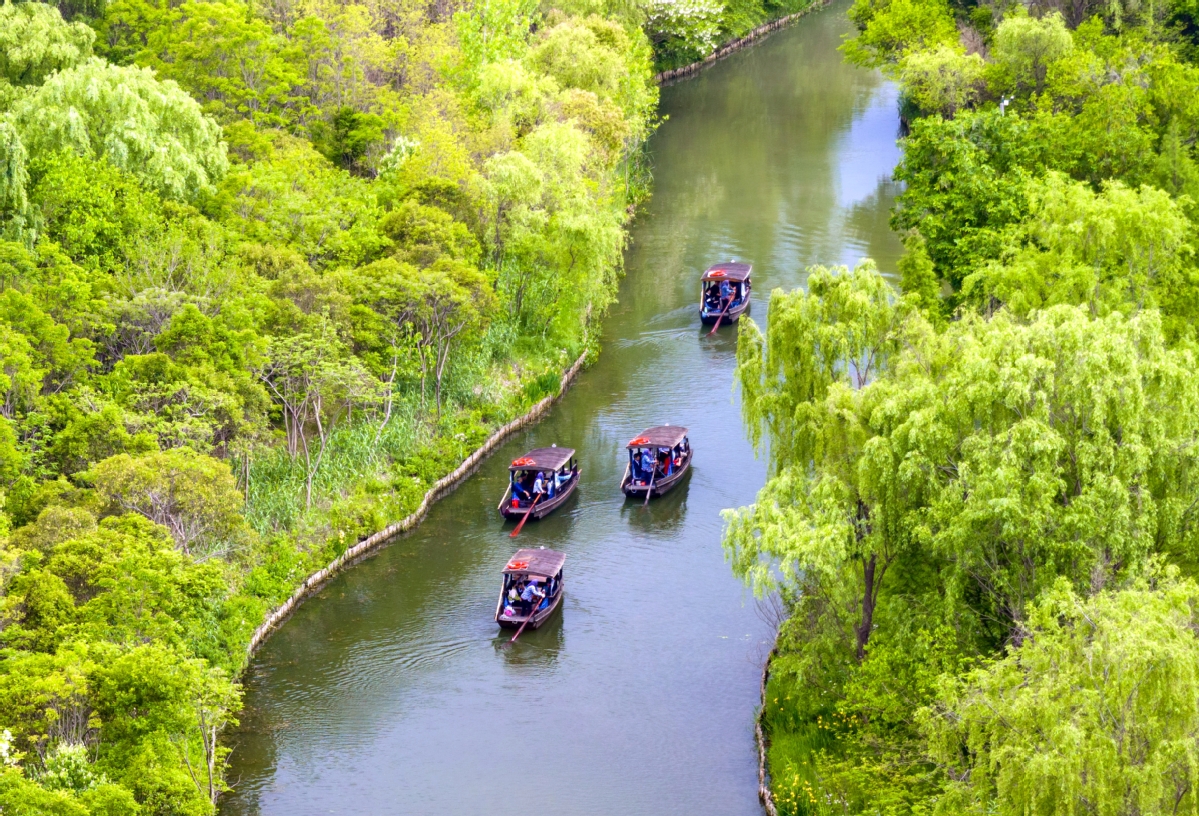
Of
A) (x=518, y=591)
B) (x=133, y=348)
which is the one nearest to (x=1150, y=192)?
(x=518, y=591)

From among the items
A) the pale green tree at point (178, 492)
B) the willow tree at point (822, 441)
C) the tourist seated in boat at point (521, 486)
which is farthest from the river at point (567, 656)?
the willow tree at point (822, 441)

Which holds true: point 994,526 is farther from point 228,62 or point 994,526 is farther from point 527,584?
point 228,62

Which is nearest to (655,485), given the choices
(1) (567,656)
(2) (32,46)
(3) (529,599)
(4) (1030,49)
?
(3) (529,599)

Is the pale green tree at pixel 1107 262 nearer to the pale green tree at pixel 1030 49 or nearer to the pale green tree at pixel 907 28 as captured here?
the pale green tree at pixel 1030 49

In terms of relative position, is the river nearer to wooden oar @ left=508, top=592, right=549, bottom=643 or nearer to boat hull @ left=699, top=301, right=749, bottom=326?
wooden oar @ left=508, top=592, right=549, bottom=643

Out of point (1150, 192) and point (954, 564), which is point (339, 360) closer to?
point (954, 564)

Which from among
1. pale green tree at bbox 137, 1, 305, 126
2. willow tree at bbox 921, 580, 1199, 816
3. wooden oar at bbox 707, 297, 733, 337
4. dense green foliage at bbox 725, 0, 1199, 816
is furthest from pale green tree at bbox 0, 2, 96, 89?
willow tree at bbox 921, 580, 1199, 816
